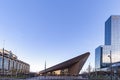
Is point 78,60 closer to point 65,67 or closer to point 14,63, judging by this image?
point 65,67

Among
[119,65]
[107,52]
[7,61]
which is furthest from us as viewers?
[107,52]

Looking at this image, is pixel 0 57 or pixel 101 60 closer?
pixel 0 57

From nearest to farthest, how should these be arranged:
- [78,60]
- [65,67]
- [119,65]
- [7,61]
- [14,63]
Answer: [78,60]
[65,67]
[119,65]
[7,61]
[14,63]

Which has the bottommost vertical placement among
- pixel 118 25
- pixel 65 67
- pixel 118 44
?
pixel 65 67

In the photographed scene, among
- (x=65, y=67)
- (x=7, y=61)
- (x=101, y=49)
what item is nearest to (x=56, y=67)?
(x=65, y=67)

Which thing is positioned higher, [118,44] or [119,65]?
[118,44]

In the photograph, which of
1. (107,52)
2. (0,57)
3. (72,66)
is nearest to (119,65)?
(72,66)

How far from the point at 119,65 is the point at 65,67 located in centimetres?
4160

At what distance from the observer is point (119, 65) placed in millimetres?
119562

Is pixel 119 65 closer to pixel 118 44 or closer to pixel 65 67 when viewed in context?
pixel 65 67

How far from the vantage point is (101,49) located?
643 ft

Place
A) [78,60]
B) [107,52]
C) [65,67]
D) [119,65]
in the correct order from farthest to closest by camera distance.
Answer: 1. [107,52]
2. [119,65]
3. [65,67]
4. [78,60]

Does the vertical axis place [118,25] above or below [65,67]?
above

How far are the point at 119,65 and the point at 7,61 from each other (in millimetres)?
56658
